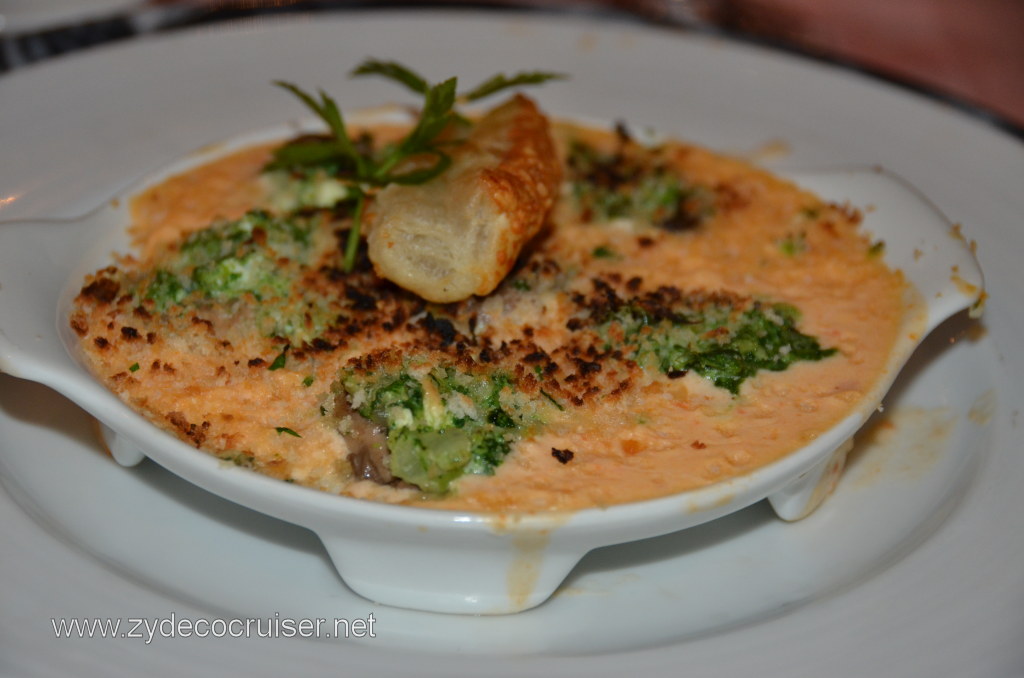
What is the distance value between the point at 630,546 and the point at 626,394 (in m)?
0.37

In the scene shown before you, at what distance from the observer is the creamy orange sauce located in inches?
74.9

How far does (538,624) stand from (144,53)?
2.75 metres

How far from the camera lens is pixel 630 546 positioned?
2.23 meters

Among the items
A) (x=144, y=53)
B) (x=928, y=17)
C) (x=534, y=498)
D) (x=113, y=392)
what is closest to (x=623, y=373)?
(x=534, y=498)

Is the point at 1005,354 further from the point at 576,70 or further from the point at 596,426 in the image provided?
the point at 576,70

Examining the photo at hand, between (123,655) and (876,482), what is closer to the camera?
(123,655)

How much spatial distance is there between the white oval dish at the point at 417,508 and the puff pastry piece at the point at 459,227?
2.04 ft

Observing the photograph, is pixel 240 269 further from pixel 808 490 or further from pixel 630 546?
pixel 808 490

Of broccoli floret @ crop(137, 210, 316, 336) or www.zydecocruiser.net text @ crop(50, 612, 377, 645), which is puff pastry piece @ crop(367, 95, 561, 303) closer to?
broccoli floret @ crop(137, 210, 316, 336)

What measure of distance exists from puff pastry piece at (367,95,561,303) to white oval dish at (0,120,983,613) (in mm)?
623

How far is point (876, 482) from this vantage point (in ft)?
7.91

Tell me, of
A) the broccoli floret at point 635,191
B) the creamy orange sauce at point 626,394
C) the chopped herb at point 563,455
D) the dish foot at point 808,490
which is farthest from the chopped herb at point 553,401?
the broccoli floret at point 635,191

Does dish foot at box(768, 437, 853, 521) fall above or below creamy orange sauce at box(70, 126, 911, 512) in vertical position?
below

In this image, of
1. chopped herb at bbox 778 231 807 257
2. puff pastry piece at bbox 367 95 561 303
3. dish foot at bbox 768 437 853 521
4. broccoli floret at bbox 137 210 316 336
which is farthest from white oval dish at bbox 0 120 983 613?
puff pastry piece at bbox 367 95 561 303
